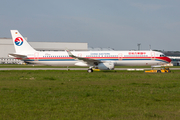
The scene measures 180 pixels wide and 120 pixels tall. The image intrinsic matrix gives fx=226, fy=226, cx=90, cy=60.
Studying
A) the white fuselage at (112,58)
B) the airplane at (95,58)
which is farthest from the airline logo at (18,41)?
the white fuselage at (112,58)

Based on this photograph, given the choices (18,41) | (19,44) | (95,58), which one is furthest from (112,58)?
(18,41)

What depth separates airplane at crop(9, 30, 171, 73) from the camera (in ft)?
129

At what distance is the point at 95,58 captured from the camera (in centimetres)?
4088

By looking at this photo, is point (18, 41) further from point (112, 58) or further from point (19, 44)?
point (112, 58)

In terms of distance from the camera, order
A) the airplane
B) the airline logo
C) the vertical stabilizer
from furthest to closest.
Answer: the airline logo → the vertical stabilizer → the airplane

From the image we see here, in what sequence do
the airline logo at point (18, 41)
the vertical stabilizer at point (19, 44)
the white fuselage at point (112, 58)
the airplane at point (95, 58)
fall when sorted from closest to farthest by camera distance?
the airplane at point (95, 58) < the white fuselage at point (112, 58) < the vertical stabilizer at point (19, 44) < the airline logo at point (18, 41)

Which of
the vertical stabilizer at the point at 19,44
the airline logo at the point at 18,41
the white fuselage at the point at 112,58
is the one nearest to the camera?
the white fuselage at the point at 112,58

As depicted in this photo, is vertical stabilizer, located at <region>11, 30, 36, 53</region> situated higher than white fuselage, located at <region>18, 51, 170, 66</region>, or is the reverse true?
vertical stabilizer, located at <region>11, 30, 36, 53</region>

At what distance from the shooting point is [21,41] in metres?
43.6

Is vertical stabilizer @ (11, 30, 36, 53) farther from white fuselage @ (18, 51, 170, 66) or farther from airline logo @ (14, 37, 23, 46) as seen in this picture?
white fuselage @ (18, 51, 170, 66)

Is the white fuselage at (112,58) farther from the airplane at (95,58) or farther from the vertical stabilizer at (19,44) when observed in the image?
the vertical stabilizer at (19,44)

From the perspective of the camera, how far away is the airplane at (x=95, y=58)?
39469 mm

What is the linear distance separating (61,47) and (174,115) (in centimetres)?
10585

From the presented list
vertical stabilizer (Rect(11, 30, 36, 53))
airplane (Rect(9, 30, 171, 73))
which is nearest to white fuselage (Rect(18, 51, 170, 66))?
airplane (Rect(9, 30, 171, 73))
